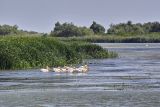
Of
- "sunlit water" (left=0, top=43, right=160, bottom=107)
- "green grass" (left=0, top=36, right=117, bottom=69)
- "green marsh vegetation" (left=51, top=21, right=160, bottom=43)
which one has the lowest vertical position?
"sunlit water" (left=0, top=43, right=160, bottom=107)

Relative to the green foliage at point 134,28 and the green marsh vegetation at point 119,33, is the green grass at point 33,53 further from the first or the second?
the green foliage at point 134,28

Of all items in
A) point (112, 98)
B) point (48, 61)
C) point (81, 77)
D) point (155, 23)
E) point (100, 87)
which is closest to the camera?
point (112, 98)

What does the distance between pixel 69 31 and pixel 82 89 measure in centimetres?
10987

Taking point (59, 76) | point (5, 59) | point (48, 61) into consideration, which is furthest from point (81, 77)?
point (48, 61)

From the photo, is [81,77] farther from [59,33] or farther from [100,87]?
[59,33]

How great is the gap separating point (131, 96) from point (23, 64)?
1573 cm

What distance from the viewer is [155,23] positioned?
529ft

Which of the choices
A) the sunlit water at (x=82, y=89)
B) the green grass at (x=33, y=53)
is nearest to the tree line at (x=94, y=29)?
the green grass at (x=33, y=53)

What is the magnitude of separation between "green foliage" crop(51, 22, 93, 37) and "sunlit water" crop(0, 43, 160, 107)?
96.6 metres

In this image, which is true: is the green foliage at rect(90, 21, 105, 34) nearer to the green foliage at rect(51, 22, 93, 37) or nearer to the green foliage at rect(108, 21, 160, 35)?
the green foliage at rect(108, 21, 160, 35)

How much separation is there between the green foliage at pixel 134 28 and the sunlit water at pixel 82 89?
108 metres

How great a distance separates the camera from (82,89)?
107 ft

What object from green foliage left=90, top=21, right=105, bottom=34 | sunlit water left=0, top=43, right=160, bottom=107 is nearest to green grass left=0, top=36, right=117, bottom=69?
sunlit water left=0, top=43, right=160, bottom=107

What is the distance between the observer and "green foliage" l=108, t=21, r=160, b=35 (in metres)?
153
